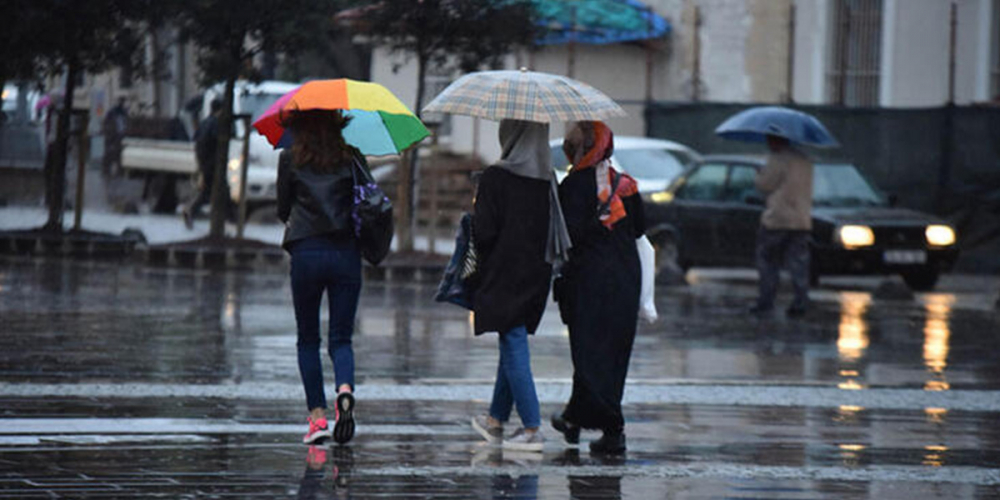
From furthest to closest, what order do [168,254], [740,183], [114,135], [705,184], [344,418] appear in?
1. [114,135]
2. [168,254]
3. [705,184]
4. [740,183]
5. [344,418]

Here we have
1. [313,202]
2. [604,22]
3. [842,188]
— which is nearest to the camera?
[313,202]

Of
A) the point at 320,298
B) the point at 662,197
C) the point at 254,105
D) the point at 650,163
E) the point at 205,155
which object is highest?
the point at 254,105

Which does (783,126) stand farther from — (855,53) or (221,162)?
(855,53)

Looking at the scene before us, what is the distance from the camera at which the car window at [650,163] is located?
80.7ft

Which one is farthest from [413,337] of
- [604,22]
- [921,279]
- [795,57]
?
[604,22]

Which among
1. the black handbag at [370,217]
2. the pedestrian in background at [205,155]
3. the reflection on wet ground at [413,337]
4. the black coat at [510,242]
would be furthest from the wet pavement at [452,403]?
the pedestrian in background at [205,155]

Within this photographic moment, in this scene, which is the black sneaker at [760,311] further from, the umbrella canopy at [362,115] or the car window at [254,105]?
the car window at [254,105]

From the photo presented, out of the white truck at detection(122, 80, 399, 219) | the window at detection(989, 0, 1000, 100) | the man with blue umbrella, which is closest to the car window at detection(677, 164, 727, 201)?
the man with blue umbrella

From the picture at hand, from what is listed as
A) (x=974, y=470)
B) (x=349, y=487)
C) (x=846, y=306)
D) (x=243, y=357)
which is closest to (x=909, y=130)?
(x=846, y=306)

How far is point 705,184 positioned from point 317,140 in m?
13.5

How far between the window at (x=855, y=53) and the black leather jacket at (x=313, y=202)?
20.7 metres

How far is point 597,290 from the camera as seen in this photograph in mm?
9562

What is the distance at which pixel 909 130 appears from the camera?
82.3ft

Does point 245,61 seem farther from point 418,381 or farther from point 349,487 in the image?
point 349,487
